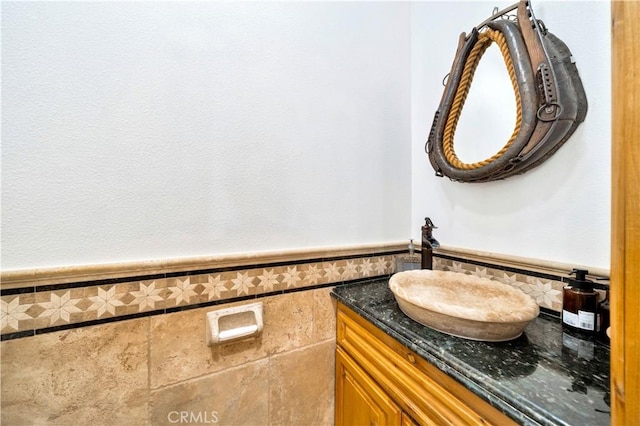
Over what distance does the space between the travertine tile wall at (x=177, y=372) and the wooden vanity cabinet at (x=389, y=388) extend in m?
0.08

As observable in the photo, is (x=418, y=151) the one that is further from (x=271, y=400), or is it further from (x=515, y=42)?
(x=271, y=400)

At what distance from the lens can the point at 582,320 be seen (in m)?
0.64

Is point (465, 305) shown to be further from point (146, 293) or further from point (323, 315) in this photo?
point (146, 293)

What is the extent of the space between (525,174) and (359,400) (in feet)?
3.12

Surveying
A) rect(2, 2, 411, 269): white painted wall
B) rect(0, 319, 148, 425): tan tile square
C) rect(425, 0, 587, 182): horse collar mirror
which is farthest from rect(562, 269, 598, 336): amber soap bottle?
rect(0, 319, 148, 425): tan tile square

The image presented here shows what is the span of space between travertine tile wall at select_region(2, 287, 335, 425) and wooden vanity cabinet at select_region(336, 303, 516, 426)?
8 cm

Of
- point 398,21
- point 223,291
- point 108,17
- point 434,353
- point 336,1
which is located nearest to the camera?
point 434,353

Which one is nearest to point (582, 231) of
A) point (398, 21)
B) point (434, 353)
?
point (434, 353)

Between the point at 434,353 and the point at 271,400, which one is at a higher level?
the point at 434,353

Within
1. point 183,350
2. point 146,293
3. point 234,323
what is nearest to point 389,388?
point 234,323

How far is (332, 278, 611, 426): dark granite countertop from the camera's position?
41cm

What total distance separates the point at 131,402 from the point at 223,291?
37 cm

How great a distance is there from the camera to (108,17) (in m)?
0.68

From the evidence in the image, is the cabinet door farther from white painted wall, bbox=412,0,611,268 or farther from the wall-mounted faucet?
white painted wall, bbox=412,0,611,268
